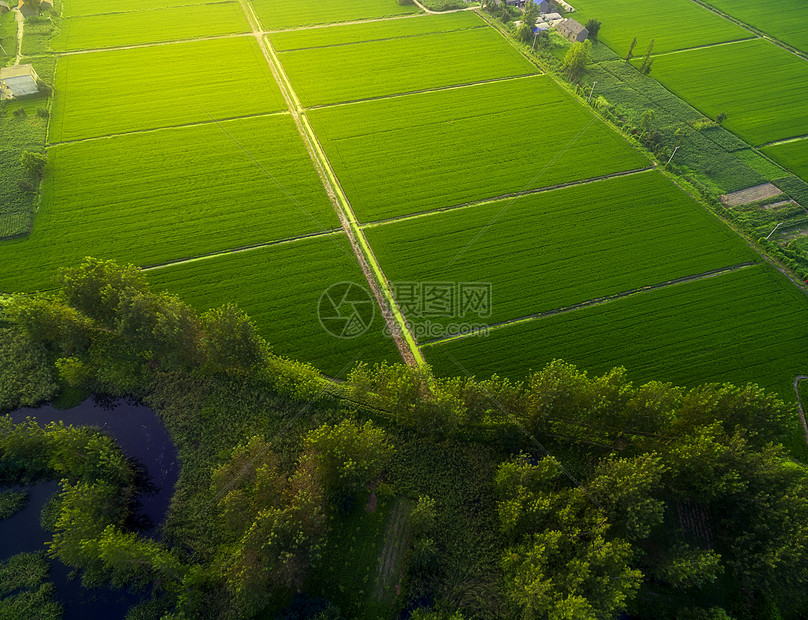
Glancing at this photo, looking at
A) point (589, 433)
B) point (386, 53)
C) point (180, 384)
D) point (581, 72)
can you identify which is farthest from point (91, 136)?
point (581, 72)

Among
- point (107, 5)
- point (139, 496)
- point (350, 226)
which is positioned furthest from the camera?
point (107, 5)

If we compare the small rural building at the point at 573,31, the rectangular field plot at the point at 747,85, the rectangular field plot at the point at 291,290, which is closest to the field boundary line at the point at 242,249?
the rectangular field plot at the point at 291,290

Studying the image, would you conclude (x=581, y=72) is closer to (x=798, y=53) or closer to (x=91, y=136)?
(x=798, y=53)

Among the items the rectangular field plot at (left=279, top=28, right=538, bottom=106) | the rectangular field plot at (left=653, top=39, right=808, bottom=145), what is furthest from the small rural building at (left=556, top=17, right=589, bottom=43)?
the rectangular field plot at (left=653, top=39, right=808, bottom=145)

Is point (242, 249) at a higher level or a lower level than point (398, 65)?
lower

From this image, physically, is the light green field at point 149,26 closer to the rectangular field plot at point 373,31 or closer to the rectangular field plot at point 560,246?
the rectangular field plot at point 373,31

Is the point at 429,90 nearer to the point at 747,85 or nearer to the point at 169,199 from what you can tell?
the point at 169,199

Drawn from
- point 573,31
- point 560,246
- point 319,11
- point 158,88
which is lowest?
point 560,246

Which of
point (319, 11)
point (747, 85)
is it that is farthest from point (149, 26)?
point (747, 85)

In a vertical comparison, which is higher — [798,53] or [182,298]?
[798,53]
